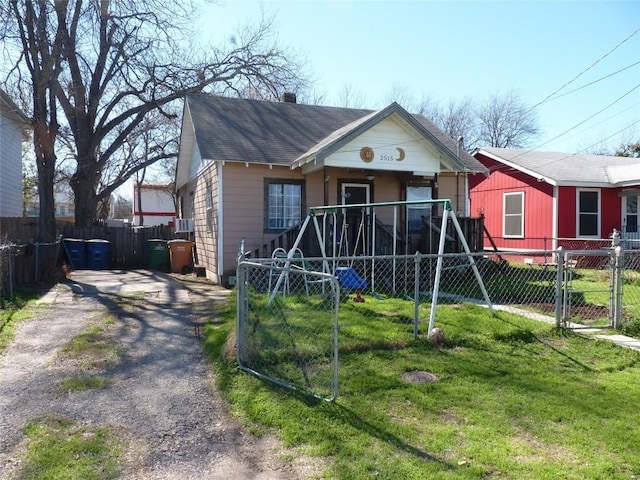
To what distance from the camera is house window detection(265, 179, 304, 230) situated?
13.0 metres

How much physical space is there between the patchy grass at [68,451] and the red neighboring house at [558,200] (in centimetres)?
1376

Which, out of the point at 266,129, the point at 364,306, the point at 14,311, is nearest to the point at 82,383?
the point at 14,311

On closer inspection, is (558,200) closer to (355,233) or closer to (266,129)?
(355,233)

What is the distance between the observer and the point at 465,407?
173 inches

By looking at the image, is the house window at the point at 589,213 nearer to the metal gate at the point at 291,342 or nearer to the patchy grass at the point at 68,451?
the metal gate at the point at 291,342

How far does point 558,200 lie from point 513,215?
7.19 ft

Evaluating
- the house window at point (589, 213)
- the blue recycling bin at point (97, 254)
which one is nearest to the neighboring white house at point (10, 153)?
the blue recycling bin at point (97, 254)

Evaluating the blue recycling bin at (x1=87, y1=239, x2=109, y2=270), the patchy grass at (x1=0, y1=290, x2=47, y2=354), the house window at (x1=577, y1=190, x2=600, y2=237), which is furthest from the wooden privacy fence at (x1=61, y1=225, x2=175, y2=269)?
the house window at (x1=577, y1=190, x2=600, y2=237)

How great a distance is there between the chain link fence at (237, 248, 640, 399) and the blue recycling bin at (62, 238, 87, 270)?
8069 mm

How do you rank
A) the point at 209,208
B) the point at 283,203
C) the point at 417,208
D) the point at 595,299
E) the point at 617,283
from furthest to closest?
the point at 417,208
the point at 209,208
the point at 283,203
the point at 595,299
the point at 617,283

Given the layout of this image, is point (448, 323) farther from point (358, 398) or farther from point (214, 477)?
point (214, 477)

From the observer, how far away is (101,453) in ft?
12.1

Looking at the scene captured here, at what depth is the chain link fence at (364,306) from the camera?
18.0 feet

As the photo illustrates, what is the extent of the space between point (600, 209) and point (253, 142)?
1203 centimetres
